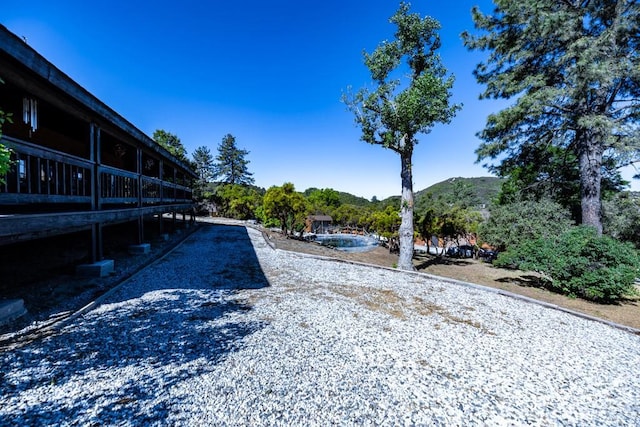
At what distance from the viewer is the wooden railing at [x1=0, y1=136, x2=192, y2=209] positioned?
162 inches

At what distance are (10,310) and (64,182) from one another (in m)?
2.60

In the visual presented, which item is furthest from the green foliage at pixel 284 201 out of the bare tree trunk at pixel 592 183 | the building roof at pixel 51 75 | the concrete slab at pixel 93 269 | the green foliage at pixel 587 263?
the bare tree trunk at pixel 592 183

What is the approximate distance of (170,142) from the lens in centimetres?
3066

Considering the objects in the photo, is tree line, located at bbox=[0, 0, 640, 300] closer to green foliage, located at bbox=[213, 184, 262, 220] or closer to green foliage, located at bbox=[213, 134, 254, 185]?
green foliage, located at bbox=[213, 184, 262, 220]

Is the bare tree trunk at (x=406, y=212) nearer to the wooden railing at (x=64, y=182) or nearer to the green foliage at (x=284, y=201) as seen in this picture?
the wooden railing at (x=64, y=182)

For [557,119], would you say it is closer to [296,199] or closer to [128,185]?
[296,199]

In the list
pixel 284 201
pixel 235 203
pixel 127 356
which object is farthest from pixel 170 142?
pixel 127 356

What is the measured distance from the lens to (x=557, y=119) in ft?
37.9

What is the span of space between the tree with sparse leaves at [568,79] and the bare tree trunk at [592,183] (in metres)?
0.03

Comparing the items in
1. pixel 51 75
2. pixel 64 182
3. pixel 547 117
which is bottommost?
pixel 64 182

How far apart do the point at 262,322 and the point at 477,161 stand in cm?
1338

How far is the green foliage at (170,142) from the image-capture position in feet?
95.2

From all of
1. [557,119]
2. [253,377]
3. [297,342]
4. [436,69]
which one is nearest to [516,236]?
[557,119]

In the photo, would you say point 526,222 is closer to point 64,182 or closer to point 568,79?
point 568,79
